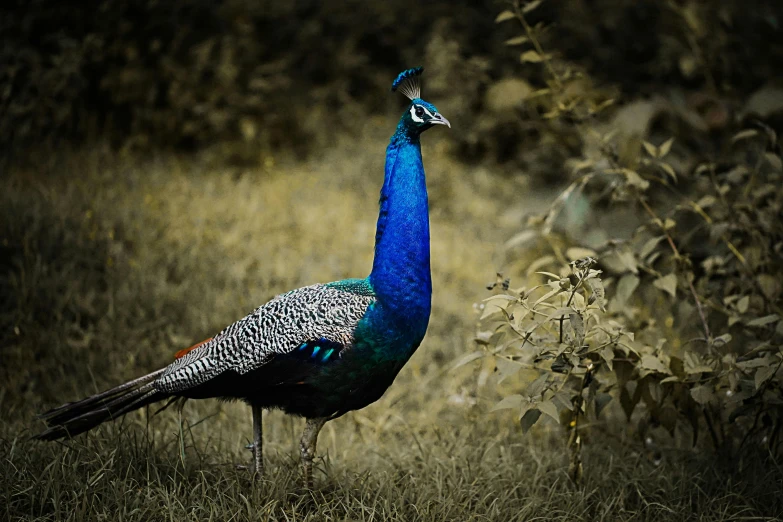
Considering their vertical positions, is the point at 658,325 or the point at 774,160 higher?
the point at 774,160

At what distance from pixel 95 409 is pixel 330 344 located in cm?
99

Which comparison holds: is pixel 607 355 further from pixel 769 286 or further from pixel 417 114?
pixel 769 286

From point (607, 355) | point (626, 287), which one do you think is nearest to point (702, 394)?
point (607, 355)

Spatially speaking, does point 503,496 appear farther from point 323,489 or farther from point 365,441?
point 365,441

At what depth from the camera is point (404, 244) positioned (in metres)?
2.88

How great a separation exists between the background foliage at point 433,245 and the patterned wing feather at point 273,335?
0.29 m

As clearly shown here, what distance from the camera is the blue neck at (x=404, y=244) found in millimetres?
2852

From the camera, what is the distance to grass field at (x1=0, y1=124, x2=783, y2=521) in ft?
9.55

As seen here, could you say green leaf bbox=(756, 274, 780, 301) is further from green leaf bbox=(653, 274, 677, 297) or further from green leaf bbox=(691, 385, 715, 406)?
green leaf bbox=(691, 385, 715, 406)

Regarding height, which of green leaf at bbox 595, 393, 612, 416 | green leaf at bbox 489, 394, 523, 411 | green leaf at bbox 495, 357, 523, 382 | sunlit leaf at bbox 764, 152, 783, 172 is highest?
sunlit leaf at bbox 764, 152, 783, 172

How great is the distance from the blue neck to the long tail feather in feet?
3.17

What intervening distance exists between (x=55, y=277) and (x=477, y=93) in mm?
4589

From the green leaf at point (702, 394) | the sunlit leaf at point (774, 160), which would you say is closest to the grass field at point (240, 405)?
the green leaf at point (702, 394)

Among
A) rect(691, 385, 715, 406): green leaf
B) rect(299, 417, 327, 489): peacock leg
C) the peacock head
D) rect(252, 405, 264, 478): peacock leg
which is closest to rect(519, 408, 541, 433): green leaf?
rect(691, 385, 715, 406): green leaf
